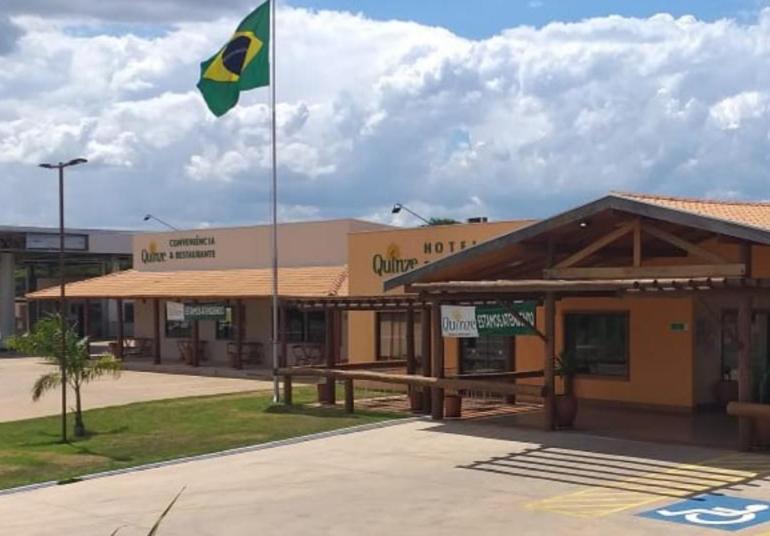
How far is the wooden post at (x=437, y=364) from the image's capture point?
64.0ft

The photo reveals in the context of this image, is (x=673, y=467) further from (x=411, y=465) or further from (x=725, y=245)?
(x=725, y=245)

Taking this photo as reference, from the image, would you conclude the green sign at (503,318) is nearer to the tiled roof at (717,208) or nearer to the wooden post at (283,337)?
the tiled roof at (717,208)

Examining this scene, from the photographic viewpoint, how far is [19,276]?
70.2 metres

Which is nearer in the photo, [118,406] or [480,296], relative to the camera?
[480,296]

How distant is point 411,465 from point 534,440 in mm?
2777

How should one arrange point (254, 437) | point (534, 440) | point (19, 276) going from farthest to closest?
point (19, 276) → point (254, 437) → point (534, 440)

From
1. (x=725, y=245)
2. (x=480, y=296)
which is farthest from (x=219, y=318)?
(x=725, y=245)

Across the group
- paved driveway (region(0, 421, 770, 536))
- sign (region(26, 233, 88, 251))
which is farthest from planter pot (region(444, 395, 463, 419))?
sign (region(26, 233, 88, 251))

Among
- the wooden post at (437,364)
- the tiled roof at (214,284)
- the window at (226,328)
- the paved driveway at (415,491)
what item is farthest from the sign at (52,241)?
the paved driveway at (415,491)

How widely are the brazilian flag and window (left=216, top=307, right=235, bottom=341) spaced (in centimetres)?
1389

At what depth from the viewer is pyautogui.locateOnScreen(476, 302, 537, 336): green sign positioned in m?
19.0

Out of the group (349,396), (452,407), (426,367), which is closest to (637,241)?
(452,407)

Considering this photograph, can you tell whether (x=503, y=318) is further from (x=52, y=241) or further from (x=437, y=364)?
(x=52, y=241)

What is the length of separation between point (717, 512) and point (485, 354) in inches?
508
